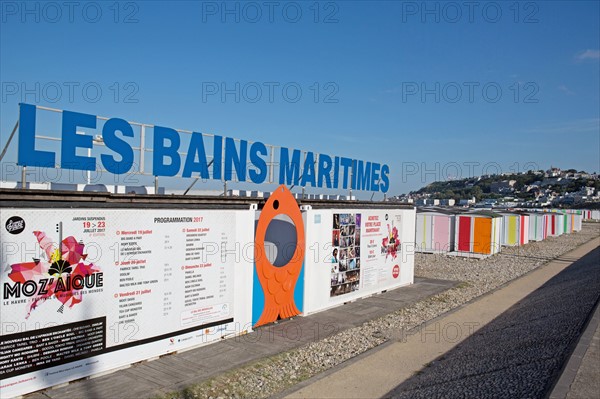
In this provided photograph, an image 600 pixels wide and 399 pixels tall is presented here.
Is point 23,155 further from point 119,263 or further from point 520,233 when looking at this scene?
point 520,233

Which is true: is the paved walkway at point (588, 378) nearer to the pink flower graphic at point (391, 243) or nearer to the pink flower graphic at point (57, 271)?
the pink flower graphic at point (57, 271)

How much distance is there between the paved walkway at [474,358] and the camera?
24.5 feet

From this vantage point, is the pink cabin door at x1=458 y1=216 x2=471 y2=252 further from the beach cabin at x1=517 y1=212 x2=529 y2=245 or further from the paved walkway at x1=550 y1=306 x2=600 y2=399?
the paved walkway at x1=550 y1=306 x2=600 y2=399

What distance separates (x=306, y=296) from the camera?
516 inches

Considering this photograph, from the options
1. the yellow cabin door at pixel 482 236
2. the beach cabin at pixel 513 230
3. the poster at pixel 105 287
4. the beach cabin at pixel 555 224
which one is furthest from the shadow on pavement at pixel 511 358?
the beach cabin at pixel 555 224

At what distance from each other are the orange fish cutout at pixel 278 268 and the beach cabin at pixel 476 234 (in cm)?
2023

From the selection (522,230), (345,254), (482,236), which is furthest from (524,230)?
(345,254)

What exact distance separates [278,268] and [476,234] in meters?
21.4

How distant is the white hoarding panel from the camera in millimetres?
13453

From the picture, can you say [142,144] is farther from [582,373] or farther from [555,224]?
[555,224]

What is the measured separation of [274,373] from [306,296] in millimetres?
4355

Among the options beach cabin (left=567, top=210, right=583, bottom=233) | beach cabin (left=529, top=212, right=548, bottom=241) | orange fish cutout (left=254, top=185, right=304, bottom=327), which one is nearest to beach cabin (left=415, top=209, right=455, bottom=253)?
beach cabin (left=529, top=212, right=548, bottom=241)

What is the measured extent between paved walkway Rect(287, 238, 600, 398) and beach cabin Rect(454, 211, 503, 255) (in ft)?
51.9

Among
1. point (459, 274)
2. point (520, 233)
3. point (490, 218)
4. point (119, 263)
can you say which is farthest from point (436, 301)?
point (520, 233)
